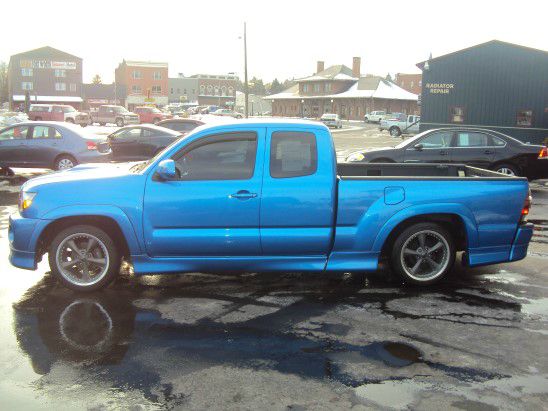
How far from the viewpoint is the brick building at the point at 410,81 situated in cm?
10894

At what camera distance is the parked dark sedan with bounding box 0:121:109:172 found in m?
15.1

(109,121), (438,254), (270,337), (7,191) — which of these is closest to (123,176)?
(270,337)

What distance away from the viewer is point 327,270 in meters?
5.67

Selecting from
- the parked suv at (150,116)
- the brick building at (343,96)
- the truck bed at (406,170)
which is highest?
the brick building at (343,96)

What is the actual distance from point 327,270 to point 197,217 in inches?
56.9

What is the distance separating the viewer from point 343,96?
3039 inches

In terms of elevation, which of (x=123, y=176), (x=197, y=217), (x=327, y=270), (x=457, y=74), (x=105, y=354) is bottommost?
(x=105, y=354)

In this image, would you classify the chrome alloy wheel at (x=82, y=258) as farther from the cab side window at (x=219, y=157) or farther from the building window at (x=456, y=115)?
the building window at (x=456, y=115)

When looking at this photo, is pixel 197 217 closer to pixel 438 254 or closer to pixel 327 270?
pixel 327 270

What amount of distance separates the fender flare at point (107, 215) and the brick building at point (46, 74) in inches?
3924

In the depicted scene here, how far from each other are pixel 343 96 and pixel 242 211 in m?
74.0

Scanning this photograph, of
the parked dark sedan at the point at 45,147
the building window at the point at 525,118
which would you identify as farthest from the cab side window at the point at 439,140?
the building window at the point at 525,118

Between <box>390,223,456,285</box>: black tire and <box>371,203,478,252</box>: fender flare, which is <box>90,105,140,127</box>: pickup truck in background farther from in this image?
<box>371,203,478,252</box>: fender flare

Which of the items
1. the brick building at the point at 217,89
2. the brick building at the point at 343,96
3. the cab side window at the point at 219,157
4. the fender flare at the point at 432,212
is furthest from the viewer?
the brick building at the point at 217,89
